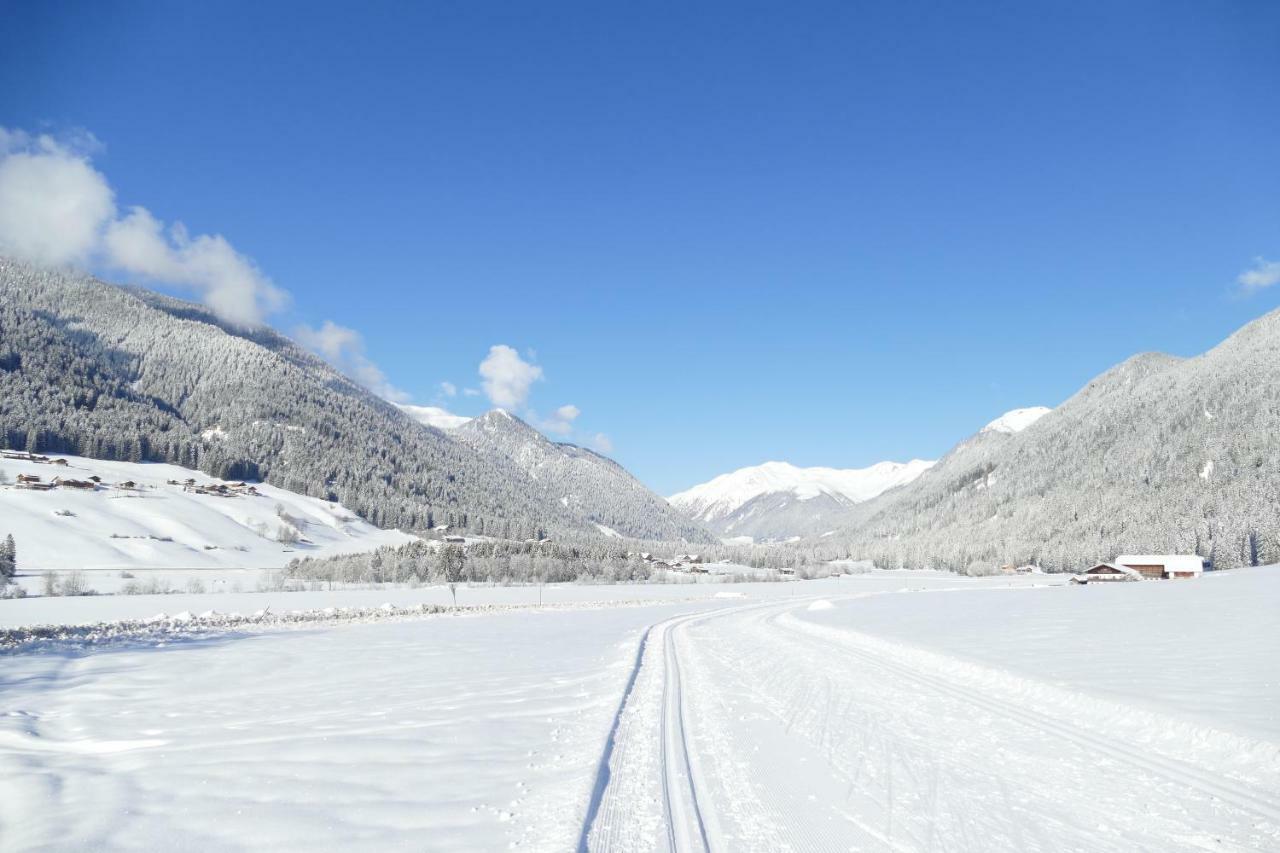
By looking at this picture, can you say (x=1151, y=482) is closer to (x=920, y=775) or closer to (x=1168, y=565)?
(x=1168, y=565)

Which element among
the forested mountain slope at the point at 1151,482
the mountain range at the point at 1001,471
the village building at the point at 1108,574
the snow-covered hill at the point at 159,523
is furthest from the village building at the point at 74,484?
the forested mountain slope at the point at 1151,482

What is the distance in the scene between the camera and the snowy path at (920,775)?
6.11 meters

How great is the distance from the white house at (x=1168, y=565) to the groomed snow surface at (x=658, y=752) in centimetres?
8348

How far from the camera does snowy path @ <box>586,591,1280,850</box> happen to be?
611cm

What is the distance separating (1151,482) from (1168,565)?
215 feet

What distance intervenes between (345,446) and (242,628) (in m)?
179

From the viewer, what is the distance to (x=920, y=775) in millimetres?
7895

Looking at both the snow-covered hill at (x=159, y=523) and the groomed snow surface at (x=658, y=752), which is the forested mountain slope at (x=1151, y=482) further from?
the snow-covered hill at (x=159, y=523)

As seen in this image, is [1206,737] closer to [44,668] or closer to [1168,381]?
[44,668]

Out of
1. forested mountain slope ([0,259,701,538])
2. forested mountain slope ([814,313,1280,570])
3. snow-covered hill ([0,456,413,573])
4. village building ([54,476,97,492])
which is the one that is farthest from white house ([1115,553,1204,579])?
village building ([54,476,97,492])

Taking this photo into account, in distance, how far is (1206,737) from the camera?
905cm

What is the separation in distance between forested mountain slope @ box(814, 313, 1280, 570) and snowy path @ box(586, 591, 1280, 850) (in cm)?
10052

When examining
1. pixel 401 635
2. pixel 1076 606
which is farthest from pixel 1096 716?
pixel 1076 606

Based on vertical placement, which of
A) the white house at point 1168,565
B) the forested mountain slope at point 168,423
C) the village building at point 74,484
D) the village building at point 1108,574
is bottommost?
the village building at point 1108,574
